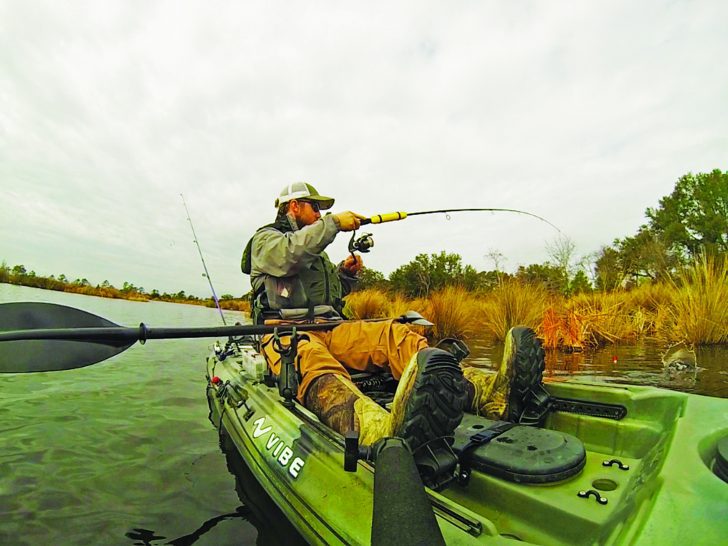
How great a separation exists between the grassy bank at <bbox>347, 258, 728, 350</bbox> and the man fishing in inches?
210

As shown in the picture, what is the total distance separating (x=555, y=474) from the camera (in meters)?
1.87

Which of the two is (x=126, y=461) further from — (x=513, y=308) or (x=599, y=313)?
(x=599, y=313)

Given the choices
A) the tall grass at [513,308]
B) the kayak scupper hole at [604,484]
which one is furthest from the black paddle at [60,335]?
the tall grass at [513,308]

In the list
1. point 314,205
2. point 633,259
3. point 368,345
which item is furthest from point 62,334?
point 633,259

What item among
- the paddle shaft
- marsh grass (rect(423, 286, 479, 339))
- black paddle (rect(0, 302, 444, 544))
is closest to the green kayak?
the paddle shaft

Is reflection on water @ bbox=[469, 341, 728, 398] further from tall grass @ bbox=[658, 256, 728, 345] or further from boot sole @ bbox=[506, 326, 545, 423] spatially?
boot sole @ bbox=[506, 326, 545, 423]

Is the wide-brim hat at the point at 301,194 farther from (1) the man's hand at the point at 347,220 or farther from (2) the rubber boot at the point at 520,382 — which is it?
(2) the rubber boot at the point at 520,382

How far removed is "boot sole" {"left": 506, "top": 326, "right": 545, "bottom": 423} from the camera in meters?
2.51

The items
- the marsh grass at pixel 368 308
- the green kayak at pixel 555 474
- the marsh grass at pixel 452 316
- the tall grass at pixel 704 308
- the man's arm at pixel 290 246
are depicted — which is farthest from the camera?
the marsh grass at pixel 368 308

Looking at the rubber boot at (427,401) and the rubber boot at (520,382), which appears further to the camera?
the rubber boot at (520,382)

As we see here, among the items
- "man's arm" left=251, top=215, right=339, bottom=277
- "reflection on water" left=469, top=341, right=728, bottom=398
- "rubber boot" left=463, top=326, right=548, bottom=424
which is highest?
"man's arm" left=251, top=215, right=339, bottom=277

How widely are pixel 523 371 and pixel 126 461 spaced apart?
338 centimetres

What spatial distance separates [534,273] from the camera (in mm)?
12953

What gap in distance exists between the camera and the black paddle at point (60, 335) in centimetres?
299
